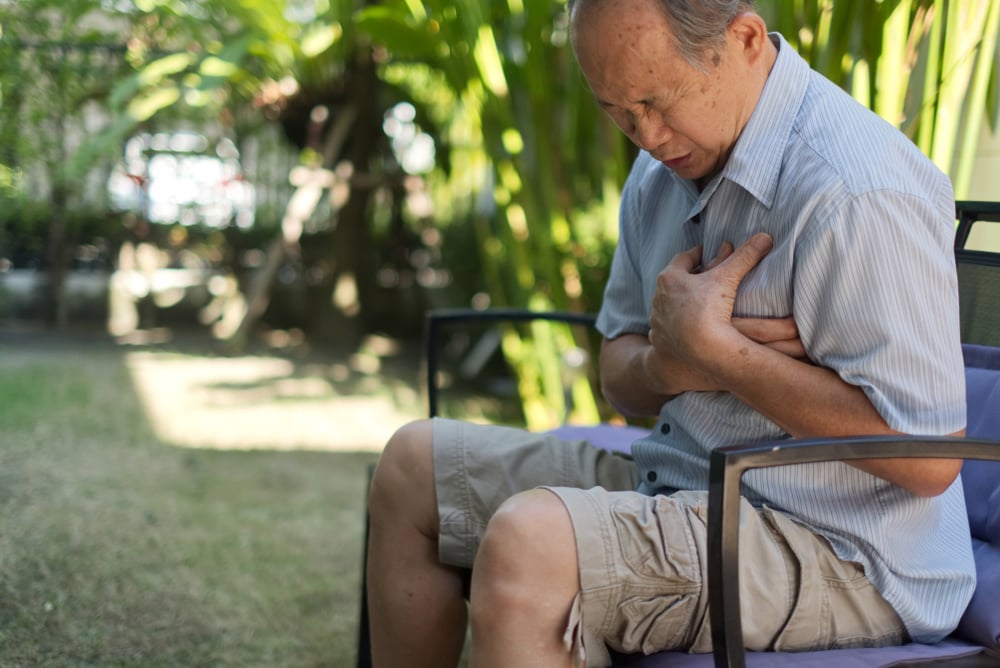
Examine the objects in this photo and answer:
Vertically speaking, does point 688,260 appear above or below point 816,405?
above

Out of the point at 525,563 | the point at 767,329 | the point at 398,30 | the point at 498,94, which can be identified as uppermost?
the point at 398,30

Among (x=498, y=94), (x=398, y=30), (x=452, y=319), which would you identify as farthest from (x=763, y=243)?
(x=398, y=30)

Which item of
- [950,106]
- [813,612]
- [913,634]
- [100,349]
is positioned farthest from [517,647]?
[100,349]

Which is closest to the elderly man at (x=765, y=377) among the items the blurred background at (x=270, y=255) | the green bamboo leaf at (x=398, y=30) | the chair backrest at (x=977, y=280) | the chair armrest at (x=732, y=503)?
the chair armrest at (x=732, y=503)

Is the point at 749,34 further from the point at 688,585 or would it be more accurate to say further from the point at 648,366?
the point at 688,585

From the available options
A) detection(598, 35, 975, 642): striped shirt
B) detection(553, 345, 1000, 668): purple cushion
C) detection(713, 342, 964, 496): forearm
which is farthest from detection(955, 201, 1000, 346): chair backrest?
detection(713, 342, 964, 496): forearm

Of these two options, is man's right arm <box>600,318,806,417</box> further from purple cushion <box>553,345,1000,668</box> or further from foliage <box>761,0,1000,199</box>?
foliage <box>761,0,1000,199</box>

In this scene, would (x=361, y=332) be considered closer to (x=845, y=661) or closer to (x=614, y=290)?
(x=614, y=290)

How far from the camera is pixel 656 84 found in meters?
1.09

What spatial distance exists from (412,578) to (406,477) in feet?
0.41

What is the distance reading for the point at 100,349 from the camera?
462 cm

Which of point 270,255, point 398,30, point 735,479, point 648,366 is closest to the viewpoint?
point 735,479

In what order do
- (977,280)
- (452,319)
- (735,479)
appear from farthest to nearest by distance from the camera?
1. (452,319)
2. (977,280)
3. (735,479)

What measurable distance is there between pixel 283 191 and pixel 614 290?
435cm
